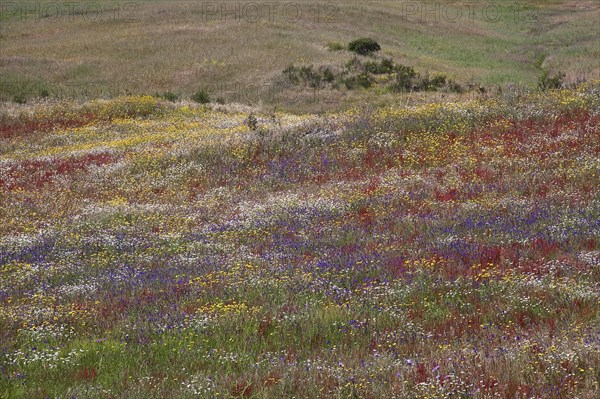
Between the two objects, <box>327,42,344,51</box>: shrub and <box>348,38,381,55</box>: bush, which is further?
<box>327,42,344,51</box>: shrub

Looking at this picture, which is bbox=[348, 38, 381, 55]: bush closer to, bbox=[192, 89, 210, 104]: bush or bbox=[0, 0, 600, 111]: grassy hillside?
bbox=[0, 0, 600, 111]: grassy hillside

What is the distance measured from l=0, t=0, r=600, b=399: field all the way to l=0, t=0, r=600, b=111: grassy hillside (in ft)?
41.7

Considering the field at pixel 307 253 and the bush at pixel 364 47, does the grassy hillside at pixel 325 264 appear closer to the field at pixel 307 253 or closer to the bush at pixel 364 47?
the field at pixel 307 253

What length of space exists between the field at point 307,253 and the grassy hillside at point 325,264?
4 centimetres

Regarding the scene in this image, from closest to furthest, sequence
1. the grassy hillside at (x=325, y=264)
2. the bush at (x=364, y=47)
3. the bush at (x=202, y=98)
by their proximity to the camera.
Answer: the grassy hillside at (x=325, y=264), the bush at (x=202, y=98), the bush at (x=364, y=47)

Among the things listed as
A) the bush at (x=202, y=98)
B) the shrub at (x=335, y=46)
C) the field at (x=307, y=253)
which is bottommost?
the bush at (x=202, y=98)

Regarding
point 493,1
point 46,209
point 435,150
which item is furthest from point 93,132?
point 493,1

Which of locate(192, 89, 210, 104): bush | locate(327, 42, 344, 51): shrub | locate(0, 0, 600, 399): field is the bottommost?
locate(192, 89, 210, 104): bush

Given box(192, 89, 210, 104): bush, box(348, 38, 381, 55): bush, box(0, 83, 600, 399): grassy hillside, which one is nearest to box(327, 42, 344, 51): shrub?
box(348, 38, 381, 55): bush

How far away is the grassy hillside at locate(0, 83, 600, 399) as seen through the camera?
5699mm

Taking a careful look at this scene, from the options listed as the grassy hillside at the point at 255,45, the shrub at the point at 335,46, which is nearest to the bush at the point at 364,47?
the shrub at the point at 335,46

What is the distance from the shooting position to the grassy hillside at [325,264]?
224 inches

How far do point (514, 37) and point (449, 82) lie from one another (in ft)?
122

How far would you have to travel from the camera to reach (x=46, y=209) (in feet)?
55.8
